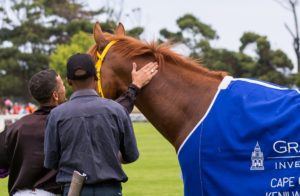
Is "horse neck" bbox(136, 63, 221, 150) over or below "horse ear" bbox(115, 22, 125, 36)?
below

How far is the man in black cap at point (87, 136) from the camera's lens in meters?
4.57

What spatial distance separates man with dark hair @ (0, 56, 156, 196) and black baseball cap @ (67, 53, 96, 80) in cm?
55

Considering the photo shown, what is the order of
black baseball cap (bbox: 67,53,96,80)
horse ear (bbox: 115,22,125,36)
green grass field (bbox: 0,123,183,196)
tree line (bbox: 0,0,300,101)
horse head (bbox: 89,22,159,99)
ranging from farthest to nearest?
tree line (bbox: 0,0,300,101) < green grass field (bbox: 0,123,183,196) < horse ear (bbox: 115,22,125,36) < horse head (bbox: 89,22,159,99) < black baseball cap (bbox: 67,53,96,80)

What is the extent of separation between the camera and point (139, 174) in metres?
13.5

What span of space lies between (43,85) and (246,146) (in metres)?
1.64

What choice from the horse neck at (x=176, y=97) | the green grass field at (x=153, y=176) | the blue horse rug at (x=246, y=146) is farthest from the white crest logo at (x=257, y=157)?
the green grass field at (x=153, y=176)

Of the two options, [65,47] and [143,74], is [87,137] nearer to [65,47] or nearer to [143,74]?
[143,74]

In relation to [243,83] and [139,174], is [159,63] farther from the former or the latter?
[139,174]

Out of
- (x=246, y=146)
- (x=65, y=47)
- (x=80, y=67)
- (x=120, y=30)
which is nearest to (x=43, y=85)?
(x=80, y=67)

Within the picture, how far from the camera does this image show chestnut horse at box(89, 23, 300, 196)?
196 inches

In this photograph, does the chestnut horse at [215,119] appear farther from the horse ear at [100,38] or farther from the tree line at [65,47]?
the tree line at [65,47]

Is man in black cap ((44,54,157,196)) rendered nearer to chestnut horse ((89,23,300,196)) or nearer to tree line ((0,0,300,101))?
chestnut horse ((89,23,300,196))

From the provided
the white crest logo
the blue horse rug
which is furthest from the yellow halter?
the white crest logo

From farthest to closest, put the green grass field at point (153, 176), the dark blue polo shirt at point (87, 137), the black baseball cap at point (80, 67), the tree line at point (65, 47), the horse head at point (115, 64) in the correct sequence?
1. the tree line at point (65, 47)
2. the green grass field at point (153, 176)
3. the horse head at point (115, 64)
4. the black baseball cap at point (80, 67)
5. the dark blue polo shirt at point (87, 137)
